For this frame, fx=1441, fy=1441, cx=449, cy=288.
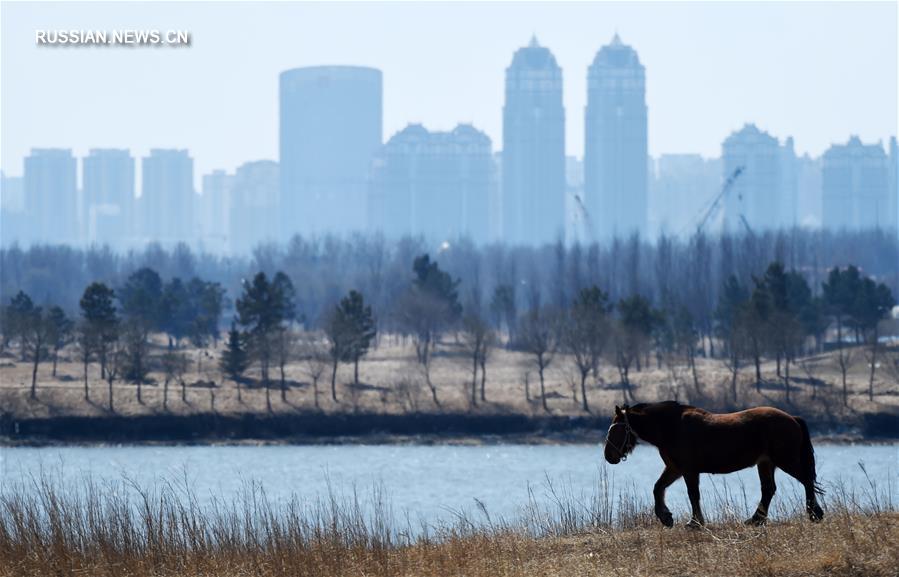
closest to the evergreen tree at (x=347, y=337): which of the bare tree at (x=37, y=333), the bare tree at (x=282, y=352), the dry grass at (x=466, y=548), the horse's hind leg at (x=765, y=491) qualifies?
the bare tree at (x=282, y=352)

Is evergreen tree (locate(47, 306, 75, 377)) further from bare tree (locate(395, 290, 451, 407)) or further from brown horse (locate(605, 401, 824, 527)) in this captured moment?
brown horse (locate(605, 401, 824, 527))

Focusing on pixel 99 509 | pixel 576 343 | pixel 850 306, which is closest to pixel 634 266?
pixel 850 306

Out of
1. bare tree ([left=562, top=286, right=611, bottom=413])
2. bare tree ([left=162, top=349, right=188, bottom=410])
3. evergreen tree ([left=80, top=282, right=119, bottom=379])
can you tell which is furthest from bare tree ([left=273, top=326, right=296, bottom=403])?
bare tree ([left=562, top=286, right=611, bottom=413])

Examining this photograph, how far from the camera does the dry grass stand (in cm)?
1342

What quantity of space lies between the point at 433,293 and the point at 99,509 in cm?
7063

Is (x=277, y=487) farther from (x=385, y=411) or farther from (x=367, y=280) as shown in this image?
(x=367, y=280)

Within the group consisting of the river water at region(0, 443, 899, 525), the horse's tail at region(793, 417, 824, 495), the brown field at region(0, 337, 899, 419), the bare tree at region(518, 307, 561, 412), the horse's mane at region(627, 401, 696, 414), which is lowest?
the river water at region(0, 443, 899, 525)

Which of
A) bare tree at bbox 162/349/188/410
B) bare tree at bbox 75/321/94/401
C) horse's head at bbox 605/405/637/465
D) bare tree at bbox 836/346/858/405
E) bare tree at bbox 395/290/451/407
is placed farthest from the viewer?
bare tree at bbox 395/290/451/407

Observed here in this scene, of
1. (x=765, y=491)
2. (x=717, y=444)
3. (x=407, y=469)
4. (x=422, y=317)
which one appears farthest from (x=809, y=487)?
(x=422, y=317)

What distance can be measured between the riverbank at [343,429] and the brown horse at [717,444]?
1903 inches

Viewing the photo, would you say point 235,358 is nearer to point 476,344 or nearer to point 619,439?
point 476,344

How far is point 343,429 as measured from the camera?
65.2 meters

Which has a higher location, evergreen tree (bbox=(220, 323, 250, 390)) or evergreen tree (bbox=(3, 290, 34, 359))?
evergreen tree (bbox=(3, 290, 34, 359))

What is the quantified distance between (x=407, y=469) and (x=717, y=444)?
3826 cm
